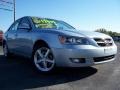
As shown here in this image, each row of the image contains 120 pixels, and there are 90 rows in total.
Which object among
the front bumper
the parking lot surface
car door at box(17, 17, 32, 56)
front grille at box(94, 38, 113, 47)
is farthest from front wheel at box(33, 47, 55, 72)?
front grille at box(94, 38, 113, 47)

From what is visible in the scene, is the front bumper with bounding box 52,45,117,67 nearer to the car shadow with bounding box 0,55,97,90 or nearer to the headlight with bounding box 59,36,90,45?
the headlight with bounding box 59,36,90,45

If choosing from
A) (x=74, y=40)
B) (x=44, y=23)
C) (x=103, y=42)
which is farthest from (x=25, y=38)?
(x=103, y=42)

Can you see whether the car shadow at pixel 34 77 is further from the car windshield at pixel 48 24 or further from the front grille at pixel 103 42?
the car windshield at pixel 48 24

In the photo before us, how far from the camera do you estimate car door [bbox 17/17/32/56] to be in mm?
6600

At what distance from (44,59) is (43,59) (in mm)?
41

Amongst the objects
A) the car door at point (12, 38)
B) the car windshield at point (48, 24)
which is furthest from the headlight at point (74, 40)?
the car door at point (12, 38)

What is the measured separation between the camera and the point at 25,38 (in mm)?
6793

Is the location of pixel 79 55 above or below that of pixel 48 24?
below

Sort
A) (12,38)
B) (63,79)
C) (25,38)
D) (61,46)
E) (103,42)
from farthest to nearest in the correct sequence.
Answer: (12,38), (25,38), (103,42), (61,46), (63,79)

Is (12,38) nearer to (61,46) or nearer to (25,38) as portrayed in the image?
(25,38)

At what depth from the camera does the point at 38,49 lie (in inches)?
243

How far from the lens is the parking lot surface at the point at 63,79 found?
4590 millimetres

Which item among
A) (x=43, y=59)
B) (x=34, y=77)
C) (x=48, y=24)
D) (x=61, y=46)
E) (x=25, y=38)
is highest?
(x=48, y=24)

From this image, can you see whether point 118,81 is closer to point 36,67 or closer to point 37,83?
point 37,83
